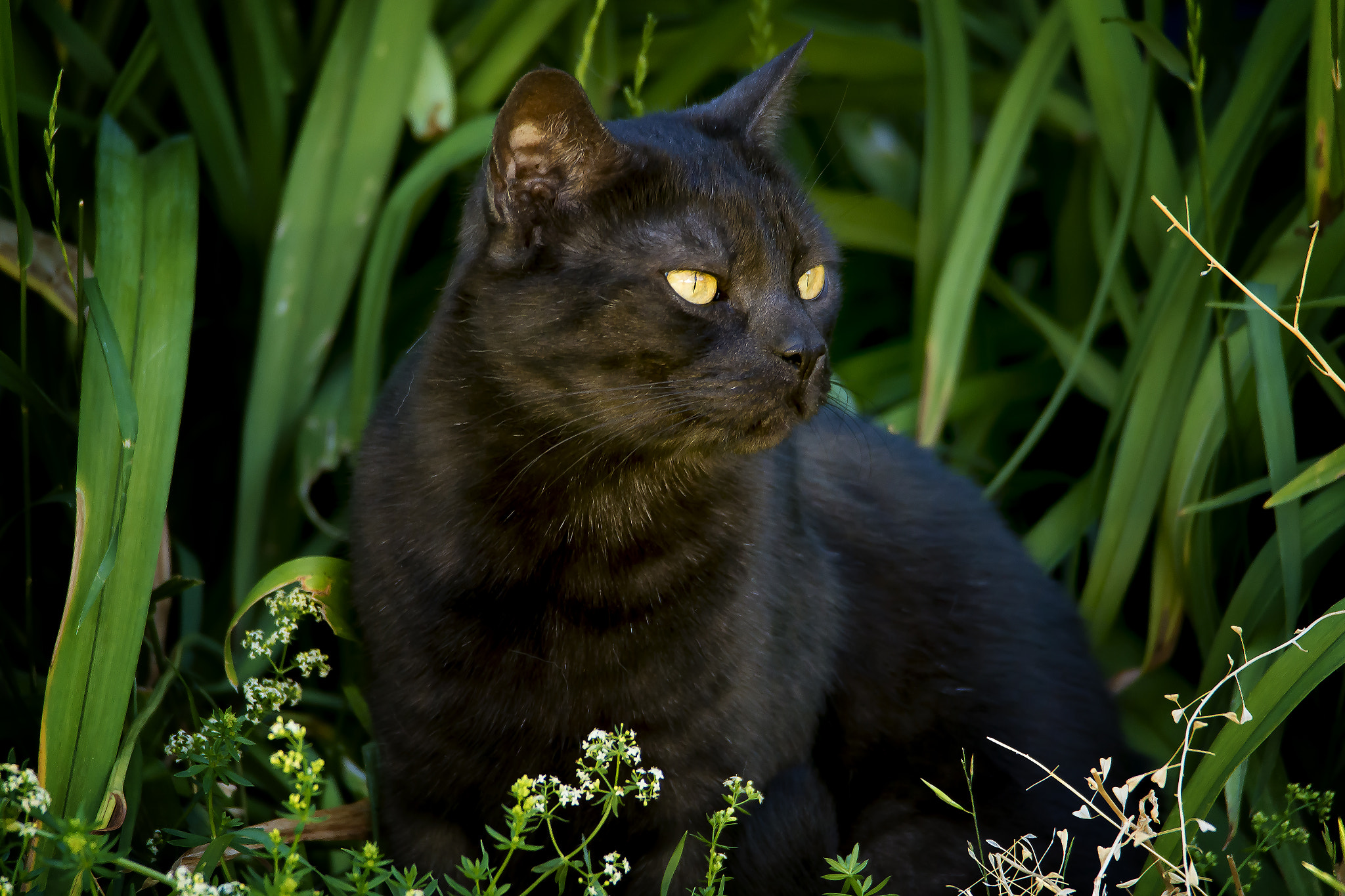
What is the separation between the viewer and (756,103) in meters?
1.50

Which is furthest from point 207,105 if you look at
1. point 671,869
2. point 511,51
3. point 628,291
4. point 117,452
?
point 671,869

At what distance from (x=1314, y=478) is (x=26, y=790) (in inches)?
56.9

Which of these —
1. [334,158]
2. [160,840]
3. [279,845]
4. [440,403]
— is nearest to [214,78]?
[334,158]

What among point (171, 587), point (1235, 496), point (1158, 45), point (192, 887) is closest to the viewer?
point (192, 887)

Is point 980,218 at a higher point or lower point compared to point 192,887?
higher

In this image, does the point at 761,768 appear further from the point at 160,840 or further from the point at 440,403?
the point at 160,840

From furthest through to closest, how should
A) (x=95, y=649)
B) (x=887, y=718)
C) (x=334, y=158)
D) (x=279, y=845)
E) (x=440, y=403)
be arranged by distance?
(x=334, y=158) < (x=887, y=718) < (x=440, y=403) < (x=95, y=649) < (x=279, y=845)

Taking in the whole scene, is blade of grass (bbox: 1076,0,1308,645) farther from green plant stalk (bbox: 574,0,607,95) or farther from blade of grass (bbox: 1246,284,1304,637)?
green plant stalk (bbox: 574,0,607,95)

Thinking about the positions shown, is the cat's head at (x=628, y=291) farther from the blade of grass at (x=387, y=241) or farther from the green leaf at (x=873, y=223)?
the green leaf at (x=873, y=223)


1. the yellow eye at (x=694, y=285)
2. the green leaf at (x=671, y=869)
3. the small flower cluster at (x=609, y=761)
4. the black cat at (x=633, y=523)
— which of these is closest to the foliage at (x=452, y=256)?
the black cat at (x=633, y=523)

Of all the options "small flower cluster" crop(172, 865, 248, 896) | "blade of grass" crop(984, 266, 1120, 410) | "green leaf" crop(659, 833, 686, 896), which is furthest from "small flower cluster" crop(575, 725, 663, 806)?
"blade of grass" crop(984, 266, 1120, 410)

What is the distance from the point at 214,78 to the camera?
6.17ft

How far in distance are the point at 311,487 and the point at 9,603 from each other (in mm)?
522

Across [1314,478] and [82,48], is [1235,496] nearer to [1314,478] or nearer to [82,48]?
[1314,478]
